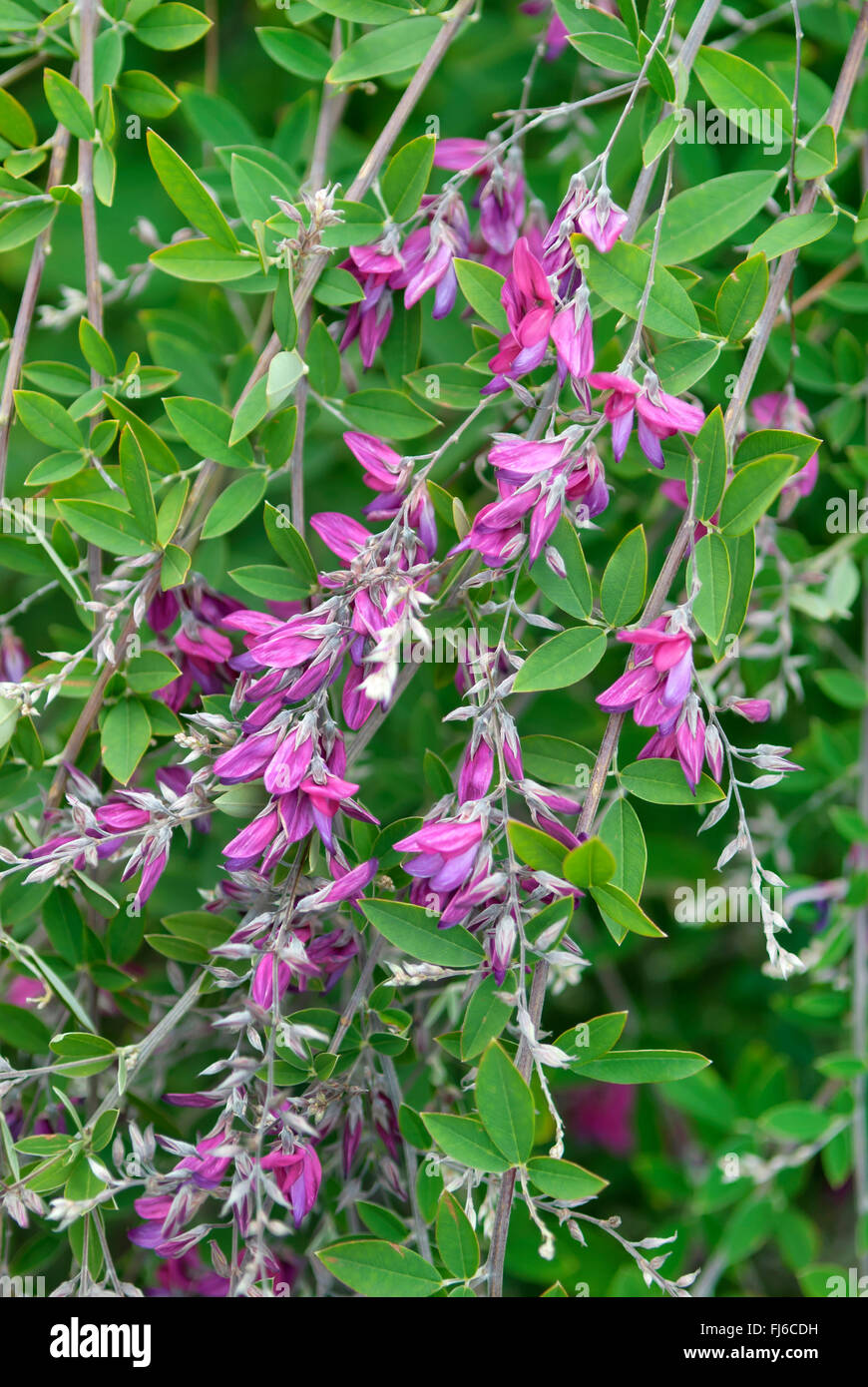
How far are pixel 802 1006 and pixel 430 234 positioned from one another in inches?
39.3

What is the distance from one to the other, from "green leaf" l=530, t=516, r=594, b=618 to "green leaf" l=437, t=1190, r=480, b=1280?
469 millimetres

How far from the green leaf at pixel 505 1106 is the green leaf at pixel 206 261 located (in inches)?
27.5

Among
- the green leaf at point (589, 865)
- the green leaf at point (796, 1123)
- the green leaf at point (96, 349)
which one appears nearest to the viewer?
the green leaf at point (589, 865)

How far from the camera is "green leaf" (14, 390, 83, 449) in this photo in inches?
38.4

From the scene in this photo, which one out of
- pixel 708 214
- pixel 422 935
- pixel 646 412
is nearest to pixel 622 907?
pixel 422 935

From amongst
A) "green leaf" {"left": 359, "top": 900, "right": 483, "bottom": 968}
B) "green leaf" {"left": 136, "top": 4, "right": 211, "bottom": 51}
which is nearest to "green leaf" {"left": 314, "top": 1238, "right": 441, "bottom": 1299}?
"green leaf" {"left": 359, "top": 900, "right": 483, "bottom": 968}

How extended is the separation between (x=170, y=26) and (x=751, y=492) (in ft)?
2.46

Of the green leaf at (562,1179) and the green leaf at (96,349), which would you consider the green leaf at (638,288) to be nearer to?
the green leaf at (96,349)

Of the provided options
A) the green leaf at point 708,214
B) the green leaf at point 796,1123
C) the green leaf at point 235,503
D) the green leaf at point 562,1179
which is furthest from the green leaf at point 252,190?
the green leaf at point 796,1123

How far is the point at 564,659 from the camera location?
2.78ft

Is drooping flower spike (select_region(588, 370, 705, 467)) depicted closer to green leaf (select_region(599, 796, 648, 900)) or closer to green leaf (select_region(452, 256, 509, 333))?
green leaf (select_region(452, 256, 509, 333))

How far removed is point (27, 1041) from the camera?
1041mm

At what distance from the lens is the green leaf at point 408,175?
3.14ft
